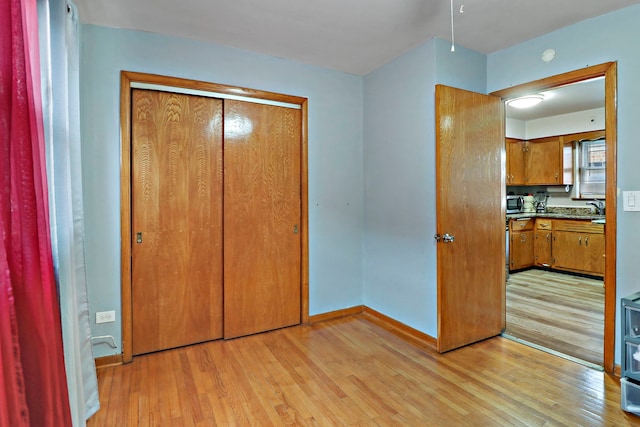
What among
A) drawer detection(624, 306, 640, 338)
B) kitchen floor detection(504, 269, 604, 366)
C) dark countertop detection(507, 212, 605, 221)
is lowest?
kitchen floor detection(504, 269, 604, 366)

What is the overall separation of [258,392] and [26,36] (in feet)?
6.81

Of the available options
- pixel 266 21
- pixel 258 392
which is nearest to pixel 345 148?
pixel 266 21

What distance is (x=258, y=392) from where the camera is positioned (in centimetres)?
208

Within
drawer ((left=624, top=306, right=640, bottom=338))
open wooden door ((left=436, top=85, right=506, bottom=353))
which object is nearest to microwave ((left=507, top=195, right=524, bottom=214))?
open wooden door ((left=436, top=85, right=506, bottom=353))

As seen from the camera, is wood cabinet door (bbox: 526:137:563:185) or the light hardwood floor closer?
the light hardwood floor

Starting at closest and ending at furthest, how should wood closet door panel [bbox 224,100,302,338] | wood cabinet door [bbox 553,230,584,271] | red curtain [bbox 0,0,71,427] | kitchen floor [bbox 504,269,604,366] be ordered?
red curtain [bbox 0,0,71,427] → kitchen floor [bbox 504,269,604,366] → wood closet door panel [bbox 224,100,302,338] → wood cabinet door [bbox 553,230,584,271]

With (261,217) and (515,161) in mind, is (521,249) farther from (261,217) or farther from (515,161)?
(261,217)

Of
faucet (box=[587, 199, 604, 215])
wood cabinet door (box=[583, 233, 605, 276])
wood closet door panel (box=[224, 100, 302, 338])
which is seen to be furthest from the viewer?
faucet (box=[587, 199, 604, 215])

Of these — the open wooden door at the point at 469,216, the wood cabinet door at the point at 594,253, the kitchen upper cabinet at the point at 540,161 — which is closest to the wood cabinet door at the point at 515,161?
the kitchen upper cabinet at the point at 540,161

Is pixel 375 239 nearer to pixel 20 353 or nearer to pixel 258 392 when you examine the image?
pixel 258 392

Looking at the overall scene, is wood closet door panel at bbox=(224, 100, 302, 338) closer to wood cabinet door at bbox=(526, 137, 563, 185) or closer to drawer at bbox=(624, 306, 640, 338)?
drawer at bbox=(624, 306, 640, 338)

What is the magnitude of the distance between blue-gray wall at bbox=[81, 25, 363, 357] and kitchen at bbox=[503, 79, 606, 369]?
6.53 ft

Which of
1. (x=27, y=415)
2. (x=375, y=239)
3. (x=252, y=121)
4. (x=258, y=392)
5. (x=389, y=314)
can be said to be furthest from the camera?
(x=375, y=239)

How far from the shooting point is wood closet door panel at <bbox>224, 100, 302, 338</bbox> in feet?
9.41
